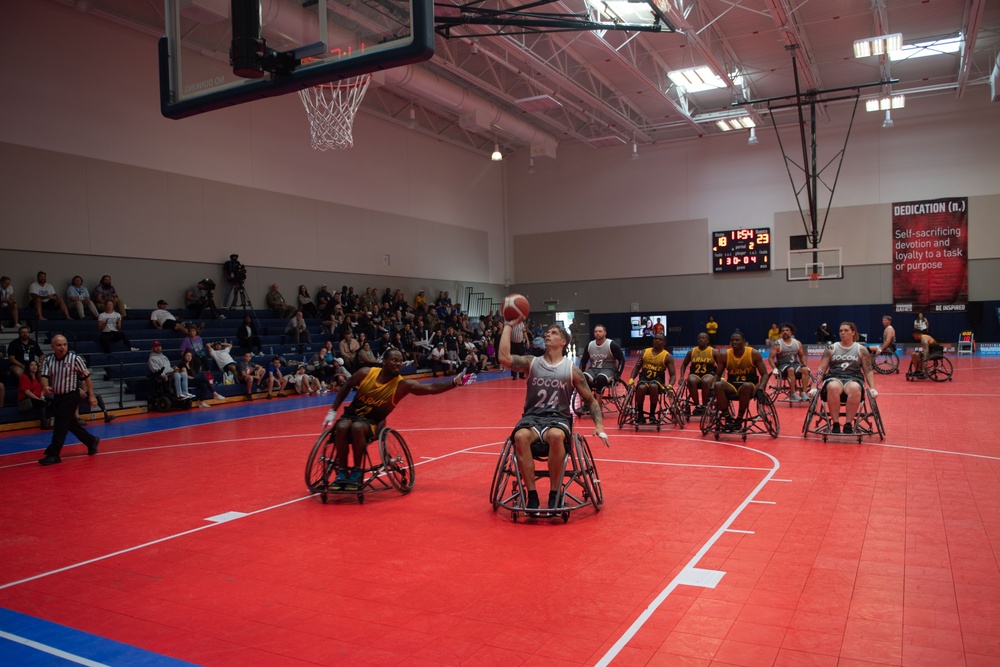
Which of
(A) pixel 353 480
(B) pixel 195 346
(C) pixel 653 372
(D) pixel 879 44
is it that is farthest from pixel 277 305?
(D) pixel 879 44

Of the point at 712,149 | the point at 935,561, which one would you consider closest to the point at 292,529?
the point at 935,561

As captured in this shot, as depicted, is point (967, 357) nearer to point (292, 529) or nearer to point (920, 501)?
point (920, 501)

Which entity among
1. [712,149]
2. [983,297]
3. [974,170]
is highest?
[712,149]

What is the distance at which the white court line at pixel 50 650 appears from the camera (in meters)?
3.44

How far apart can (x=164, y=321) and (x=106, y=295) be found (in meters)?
1.31

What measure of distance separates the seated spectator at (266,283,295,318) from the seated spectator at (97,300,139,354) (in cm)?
510

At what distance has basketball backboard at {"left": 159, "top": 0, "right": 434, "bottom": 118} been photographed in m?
6.08

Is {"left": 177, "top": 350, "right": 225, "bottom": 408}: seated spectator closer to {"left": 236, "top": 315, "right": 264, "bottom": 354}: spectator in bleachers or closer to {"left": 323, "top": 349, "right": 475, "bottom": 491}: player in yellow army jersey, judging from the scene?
{"left": 236, "top": 315, "right": 264, "bottom": 354}: spectator in bleachers

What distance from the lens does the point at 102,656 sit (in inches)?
138

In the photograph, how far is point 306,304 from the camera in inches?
842

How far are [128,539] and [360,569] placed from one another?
2095mm

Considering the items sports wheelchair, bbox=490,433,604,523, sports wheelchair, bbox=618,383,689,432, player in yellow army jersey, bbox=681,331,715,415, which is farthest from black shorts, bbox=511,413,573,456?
player in yellow army jersey, bbox=681,331,715,415

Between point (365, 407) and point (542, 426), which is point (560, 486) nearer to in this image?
point (542, 426)

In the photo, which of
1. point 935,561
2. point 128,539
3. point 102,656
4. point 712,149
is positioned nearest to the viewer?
point 102,656
